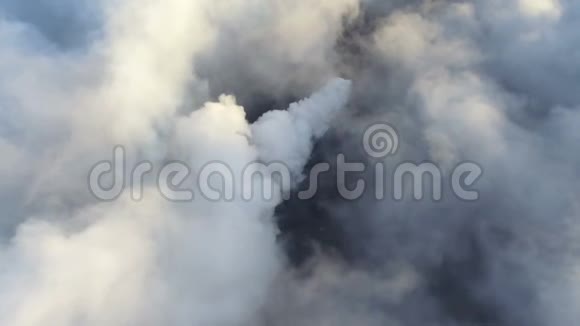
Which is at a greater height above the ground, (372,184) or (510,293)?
(372,184)

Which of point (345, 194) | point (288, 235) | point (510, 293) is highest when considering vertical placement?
point (345, 194)

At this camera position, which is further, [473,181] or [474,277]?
[473,181]

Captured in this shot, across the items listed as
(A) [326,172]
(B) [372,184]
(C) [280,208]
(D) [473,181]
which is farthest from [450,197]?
(C) [280,208]

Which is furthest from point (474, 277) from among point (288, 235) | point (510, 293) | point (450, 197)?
point (288, 235)

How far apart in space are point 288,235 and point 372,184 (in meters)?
14.9

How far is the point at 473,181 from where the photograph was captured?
84125 millimetres

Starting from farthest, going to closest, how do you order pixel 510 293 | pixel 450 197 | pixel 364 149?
pixel 364 149 → pixel 450 197 → pixel 510 293

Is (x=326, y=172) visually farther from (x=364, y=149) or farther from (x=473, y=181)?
(x=473, y=181)

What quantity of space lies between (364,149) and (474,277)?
80.3 feet

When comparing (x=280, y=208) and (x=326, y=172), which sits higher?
(x=326, y=172)

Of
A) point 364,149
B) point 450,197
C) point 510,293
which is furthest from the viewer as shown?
point 364,149

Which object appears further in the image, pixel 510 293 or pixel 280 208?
pixel 280 208

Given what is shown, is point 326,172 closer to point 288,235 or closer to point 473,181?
point 288,235

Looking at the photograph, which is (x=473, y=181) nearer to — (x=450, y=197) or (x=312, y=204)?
(x=450, y=197)
